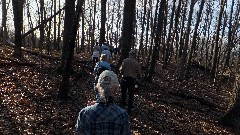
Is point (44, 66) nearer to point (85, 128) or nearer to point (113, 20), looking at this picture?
point (85, 128)

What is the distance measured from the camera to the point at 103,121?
12.0ft

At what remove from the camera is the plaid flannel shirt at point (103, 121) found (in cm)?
365

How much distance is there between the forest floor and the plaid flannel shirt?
18.5 feet

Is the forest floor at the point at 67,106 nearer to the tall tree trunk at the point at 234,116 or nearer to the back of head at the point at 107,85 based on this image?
the tall tree trunk at the point at 234,116

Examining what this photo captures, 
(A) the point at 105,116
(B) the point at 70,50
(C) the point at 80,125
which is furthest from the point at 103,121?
(B) the point at 70,50

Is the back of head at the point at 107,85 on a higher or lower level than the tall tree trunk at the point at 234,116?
higher

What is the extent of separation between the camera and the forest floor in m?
9.77

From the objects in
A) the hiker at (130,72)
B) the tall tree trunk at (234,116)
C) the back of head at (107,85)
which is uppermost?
the back of head at (107,85)

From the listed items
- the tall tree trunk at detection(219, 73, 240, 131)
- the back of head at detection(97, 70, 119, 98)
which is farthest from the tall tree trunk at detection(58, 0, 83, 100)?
the back of head at detection(97, 70, 119, 98)

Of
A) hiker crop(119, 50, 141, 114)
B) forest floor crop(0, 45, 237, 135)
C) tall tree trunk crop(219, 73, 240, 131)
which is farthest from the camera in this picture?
tall tree trunk crop(219, 73, 240, 131)

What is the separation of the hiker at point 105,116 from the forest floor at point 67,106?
222 inches

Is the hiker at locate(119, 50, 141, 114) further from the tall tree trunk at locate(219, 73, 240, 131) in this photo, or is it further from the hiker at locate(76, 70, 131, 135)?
the hiker at locate(76, 70, 131, 135)

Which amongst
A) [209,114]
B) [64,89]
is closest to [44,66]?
[64,89]

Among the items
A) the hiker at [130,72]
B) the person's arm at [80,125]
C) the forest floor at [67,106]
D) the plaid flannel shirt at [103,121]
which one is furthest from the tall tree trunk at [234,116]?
the person's arm at [80,125]
